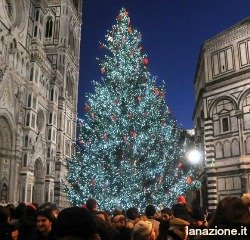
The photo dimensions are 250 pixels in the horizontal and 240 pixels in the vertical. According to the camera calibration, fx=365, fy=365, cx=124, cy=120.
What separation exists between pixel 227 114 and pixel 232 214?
23.6 m

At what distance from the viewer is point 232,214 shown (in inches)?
115

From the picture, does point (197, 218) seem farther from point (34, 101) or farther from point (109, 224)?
point (34, 101)

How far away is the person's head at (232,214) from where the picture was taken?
2.88m

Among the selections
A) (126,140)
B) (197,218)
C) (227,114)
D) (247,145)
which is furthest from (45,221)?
(227,114)

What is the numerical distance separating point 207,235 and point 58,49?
52.7 metres

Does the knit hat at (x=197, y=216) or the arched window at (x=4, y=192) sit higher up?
the arched window at (x=4, y=192)

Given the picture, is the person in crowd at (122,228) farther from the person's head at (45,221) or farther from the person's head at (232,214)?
the person's head at (232,214)

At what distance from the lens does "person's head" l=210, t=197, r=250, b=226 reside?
2883mm

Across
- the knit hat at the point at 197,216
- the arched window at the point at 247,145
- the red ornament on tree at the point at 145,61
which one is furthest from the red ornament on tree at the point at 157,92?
the knit hat at the point at 197,216

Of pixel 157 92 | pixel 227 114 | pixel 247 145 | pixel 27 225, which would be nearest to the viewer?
pixel 27 225

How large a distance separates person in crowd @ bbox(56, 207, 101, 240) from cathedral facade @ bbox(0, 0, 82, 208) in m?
30.7

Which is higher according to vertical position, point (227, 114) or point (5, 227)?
point (227, 114)

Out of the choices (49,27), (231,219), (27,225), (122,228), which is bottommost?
(122,228)

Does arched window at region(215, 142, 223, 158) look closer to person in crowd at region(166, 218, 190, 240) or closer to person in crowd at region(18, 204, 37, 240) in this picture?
person in crowd at region(18, 204, 37, 240)
